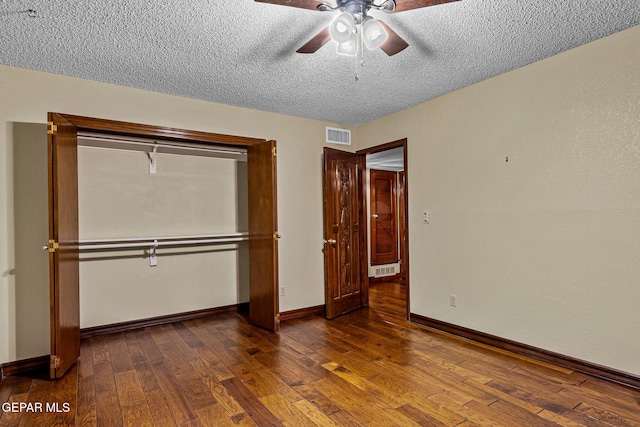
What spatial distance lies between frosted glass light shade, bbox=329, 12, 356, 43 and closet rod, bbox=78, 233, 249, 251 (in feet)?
9.31

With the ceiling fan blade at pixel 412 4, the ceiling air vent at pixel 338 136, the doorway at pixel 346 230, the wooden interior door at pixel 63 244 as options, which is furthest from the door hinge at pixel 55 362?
the ceiling air vent at pixel 338 136

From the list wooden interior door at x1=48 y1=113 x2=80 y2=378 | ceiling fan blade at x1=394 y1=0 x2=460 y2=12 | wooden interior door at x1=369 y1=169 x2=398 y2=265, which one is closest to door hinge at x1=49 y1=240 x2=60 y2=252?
wooden interior door at x1=48 y1=113 x2=80 y2=378

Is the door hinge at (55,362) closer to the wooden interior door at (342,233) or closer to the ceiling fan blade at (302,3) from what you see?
the wooden interior door at (342,233)

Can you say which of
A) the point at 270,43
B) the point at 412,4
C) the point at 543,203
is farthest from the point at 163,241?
the point at 543,203

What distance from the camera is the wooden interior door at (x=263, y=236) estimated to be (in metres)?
3.74

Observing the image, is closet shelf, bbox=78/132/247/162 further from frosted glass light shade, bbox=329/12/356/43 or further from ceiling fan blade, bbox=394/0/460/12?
ceiling fan blade, bbox=394/0/460/12

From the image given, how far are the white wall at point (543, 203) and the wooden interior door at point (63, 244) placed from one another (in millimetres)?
3381

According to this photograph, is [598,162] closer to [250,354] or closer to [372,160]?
[250,354]

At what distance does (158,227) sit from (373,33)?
3.17m

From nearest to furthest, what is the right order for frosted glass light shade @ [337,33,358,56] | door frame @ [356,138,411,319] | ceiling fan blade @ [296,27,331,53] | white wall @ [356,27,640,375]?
ceiling fan blade @ [296,27,331,53] → frosted glass light shade @ [337,33,358,56] → white wall @ [356,27,640,375] → door frame @ [356,138,411,319]

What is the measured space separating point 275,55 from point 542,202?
8.07 feet

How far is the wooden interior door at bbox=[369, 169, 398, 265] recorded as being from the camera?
664cm

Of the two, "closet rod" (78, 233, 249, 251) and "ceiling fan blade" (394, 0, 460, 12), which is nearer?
"ceiling fan blade" (394, 0, 460, 12)

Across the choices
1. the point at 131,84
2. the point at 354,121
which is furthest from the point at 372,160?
the point at 131,84
